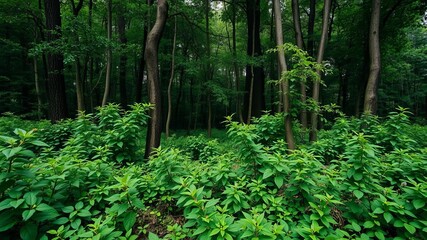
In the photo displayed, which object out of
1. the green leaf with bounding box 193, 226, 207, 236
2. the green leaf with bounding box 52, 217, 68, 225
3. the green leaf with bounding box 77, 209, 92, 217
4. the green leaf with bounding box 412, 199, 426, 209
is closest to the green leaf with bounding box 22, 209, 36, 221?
the green leaf with bounding box 52, 217, 68, 225

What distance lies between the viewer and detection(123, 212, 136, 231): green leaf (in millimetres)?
2182

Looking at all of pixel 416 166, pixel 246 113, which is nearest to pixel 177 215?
pixel 416 166

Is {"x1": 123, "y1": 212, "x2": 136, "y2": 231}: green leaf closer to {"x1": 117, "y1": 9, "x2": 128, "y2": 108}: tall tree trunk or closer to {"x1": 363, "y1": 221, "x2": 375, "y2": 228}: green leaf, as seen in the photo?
{"x1": 363, "y1": 221, "x2": 375, "y2": 228}: green leaf

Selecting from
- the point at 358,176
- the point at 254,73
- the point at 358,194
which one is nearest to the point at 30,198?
the point at 358,194

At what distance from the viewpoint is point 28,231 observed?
1918 millimetres

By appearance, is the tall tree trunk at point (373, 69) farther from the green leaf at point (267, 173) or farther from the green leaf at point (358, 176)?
the green leaf at point (267, 173)

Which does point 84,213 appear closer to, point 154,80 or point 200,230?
point 200,230

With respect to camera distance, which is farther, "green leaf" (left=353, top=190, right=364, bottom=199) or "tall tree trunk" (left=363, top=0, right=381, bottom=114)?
"tall tree trunk" (left=363, top=0, right=381, bottom=114)

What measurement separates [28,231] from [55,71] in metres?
7.30

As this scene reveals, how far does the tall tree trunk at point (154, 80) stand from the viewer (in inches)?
214

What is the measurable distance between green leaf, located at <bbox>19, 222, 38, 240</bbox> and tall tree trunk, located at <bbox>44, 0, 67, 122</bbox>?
6925 mm

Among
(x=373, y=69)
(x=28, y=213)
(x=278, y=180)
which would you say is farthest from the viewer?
(x=373, y=69)

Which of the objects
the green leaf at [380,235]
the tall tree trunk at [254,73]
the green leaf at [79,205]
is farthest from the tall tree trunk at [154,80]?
the tall tree trunk at [254,73]

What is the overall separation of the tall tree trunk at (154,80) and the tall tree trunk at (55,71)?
14.1 feet
